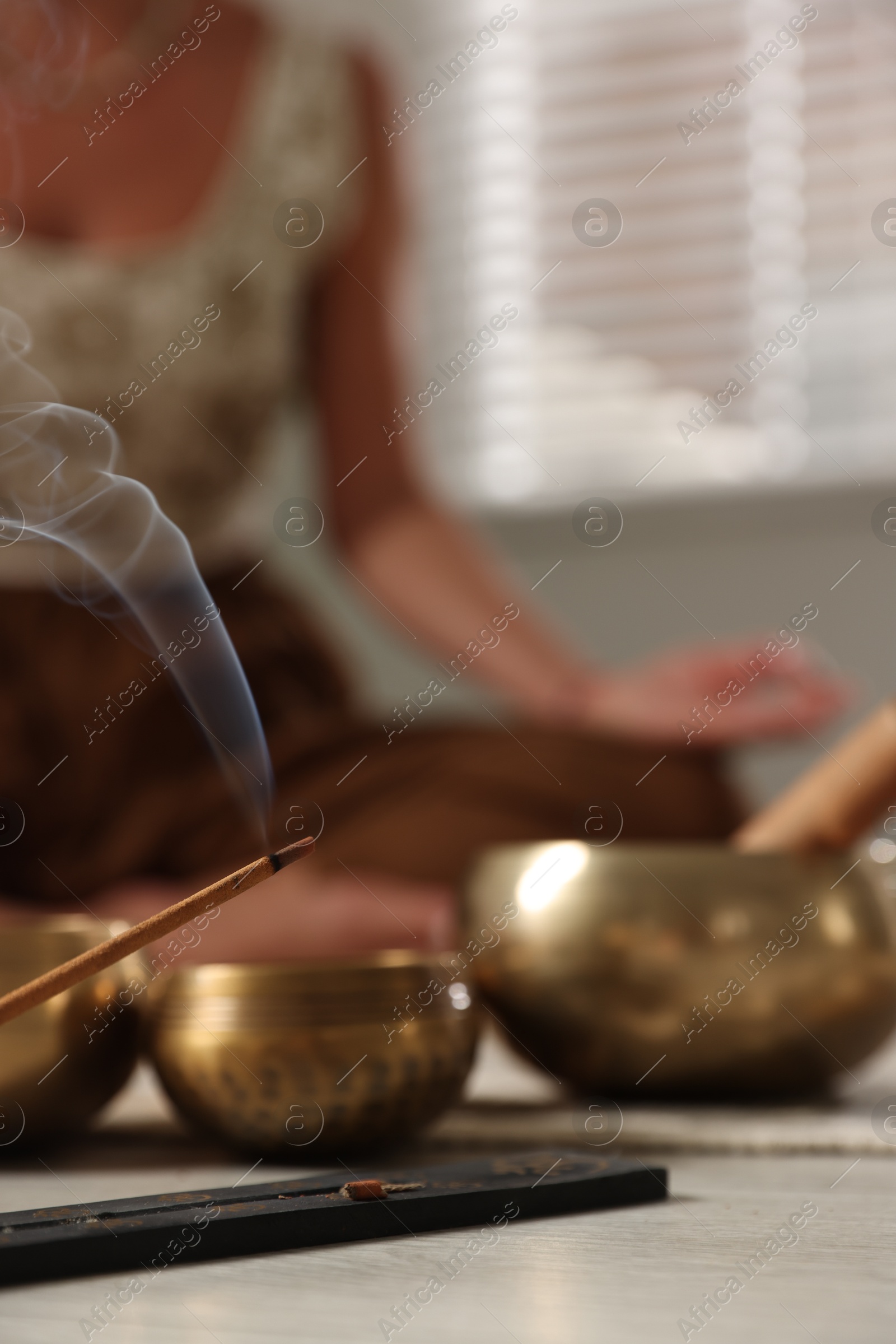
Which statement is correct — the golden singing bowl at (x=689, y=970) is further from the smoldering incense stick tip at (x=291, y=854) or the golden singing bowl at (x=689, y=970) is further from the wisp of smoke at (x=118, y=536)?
the smoldering incense stick tip at (x=291, y=854)

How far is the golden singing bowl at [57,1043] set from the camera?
1.73 feet

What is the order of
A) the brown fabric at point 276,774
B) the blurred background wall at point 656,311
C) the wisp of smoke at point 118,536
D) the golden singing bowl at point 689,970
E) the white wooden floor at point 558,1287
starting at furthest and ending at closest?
the blurred background wall at point 656,311 < the brown fabric at point 276,774 < the golden singing bowl at point 689,970 < the wisp of smoke at point 118,536 < the white wooden floor at point 558,1287

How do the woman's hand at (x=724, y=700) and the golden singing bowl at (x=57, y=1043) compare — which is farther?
the woman's hand at (x=724, y=700)

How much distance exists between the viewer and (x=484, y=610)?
139 cm

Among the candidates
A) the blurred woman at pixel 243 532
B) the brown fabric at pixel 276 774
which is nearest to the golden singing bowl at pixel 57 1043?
the blurred woman at pixel 243 532

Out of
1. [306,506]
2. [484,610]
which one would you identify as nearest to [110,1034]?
[484,610]

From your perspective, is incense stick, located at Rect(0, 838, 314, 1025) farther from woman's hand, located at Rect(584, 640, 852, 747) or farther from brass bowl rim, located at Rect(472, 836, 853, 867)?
woman's hand, located at Rect(584, 640, 852, 747)

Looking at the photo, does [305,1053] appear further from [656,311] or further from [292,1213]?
[656,311]

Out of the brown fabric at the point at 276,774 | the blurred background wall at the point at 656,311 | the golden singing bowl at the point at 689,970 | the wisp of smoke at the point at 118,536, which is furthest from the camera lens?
the blurred background wall at the point at 656,311

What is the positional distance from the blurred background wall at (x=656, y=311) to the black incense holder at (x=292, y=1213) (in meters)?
1.54

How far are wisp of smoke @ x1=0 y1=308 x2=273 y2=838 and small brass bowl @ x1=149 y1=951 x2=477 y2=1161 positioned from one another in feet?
0.26

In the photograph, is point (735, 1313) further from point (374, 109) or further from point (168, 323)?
point (374, 109)

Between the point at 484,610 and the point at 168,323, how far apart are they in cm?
47

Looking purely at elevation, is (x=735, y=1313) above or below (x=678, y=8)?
below
